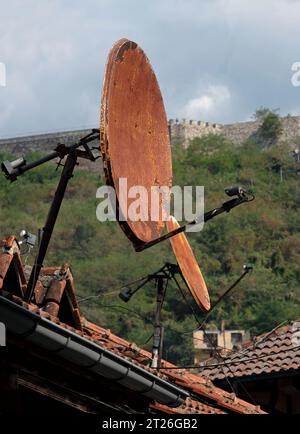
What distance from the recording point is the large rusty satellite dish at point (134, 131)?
30.2 ft

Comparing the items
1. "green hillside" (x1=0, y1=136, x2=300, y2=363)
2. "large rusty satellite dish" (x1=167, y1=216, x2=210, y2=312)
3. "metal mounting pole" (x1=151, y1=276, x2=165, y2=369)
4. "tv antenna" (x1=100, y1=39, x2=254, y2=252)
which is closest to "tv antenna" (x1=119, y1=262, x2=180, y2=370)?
"metal mounting pole" (x1=151, y1=276, x2=165, y2=369)

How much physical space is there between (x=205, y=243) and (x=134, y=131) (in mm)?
72865

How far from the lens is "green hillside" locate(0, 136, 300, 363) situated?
2611 inches

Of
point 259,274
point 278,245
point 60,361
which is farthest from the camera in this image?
point 278,245

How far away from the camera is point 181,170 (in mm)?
94125

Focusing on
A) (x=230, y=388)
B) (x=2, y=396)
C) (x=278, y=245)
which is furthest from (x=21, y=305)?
(x=278, y=245)

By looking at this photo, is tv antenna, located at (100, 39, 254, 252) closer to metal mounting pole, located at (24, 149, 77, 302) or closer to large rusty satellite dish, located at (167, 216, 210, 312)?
metal mounting pole, located at (24, 149, 77, 302)

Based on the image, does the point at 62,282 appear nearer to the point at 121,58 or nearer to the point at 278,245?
the point at 121,58

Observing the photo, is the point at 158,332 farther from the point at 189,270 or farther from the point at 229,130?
the point at 229,130

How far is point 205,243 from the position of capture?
82.9m

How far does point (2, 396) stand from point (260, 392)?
302 inches

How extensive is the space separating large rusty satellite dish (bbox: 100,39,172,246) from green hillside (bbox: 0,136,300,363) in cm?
4624

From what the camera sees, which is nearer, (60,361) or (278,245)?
(60,361)

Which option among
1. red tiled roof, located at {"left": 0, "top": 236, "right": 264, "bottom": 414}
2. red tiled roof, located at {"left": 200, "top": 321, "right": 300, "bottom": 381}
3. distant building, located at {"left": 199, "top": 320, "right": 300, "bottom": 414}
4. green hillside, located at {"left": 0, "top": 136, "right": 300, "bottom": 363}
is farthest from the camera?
green hillside, located at {"left": 0, "top": 136, "right": 300, "bottom": 363}
